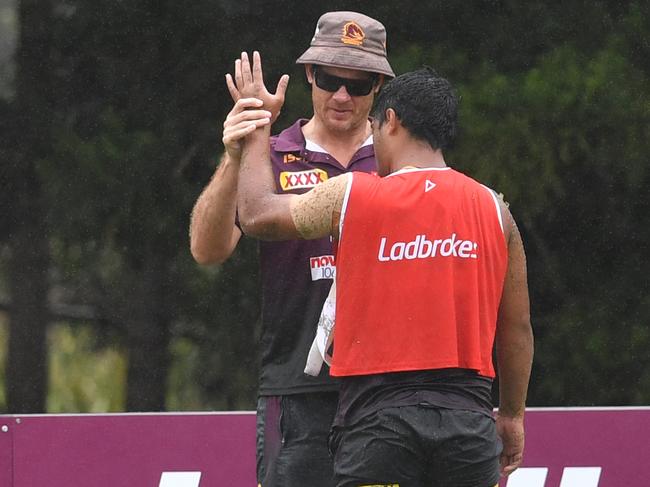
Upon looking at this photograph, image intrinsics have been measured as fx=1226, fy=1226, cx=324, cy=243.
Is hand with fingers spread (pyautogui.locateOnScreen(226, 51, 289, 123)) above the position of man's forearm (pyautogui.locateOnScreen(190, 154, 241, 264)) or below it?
above

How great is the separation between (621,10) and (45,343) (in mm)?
2360

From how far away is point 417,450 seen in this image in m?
2.62

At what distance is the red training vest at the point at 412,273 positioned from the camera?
A: 103 inches

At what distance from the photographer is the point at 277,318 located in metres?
3.15

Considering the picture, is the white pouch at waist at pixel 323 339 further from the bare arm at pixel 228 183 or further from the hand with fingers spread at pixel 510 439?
the hand with fingers spread at pixel 510 439

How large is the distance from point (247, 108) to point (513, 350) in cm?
86

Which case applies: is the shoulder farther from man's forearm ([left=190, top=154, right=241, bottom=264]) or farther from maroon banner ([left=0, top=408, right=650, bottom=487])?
maroon banner ([left=0, top=408, right=650, bottom=487])

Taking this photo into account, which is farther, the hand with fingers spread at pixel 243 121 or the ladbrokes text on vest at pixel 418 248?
the hand with fingers spread at pixel 243 121

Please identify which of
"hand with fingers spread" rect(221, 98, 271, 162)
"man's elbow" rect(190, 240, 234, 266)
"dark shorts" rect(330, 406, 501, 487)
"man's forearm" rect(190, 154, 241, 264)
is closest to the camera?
"dark shorts" rect(330, 406, 501, 487)

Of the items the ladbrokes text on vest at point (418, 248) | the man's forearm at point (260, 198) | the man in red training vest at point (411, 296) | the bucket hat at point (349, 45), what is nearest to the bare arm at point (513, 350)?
the man in red training vest at point (411, 296)

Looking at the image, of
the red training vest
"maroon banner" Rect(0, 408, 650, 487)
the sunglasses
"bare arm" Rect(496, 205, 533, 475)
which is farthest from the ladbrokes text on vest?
"maroon banner" Rect(0, 408, 650, 487)

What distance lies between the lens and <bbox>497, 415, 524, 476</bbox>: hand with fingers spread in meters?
3.02

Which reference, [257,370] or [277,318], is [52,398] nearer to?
[257,370]

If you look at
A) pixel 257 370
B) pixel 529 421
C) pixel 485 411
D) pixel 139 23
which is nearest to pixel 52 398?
pixel 257 370
